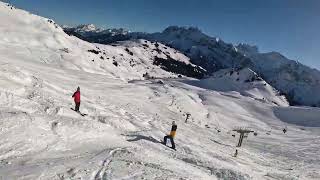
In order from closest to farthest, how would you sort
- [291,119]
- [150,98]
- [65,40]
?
1. [150,98]
2. [291,119]
3. [65,40]

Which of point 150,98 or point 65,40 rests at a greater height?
point 65,40

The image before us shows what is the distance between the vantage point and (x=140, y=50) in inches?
6777

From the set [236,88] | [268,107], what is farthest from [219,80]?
[268,107]

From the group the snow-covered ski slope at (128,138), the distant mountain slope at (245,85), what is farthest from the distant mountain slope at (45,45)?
the distant mountain slope at (245,85)

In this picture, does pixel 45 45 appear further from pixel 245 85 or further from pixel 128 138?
pixel 128 138

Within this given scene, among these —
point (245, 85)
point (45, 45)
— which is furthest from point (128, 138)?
point (245, 85)

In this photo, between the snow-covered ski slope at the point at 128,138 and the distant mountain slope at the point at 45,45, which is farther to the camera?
the distant mountain slope at the point at 45,45

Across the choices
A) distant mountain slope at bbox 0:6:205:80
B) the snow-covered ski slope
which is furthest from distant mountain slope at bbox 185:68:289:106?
the snow-covered ski slope

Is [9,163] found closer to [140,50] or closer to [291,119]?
[291,119]

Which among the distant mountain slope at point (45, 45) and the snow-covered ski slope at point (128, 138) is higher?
the distant mountain slope at point (45, 45)

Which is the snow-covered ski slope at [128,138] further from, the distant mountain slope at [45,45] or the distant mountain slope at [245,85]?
the distant mountain slope at [245,85]

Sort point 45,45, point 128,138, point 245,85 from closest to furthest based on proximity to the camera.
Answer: point 128,138, point 45,45, point 245,85

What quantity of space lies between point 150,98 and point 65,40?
49.9 metres

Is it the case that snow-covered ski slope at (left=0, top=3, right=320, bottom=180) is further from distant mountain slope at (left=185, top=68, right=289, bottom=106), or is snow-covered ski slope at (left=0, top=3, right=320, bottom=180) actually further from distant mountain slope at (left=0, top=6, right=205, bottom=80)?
distant mountain slope at (left=185, top=68, right=289, bottom=106)
